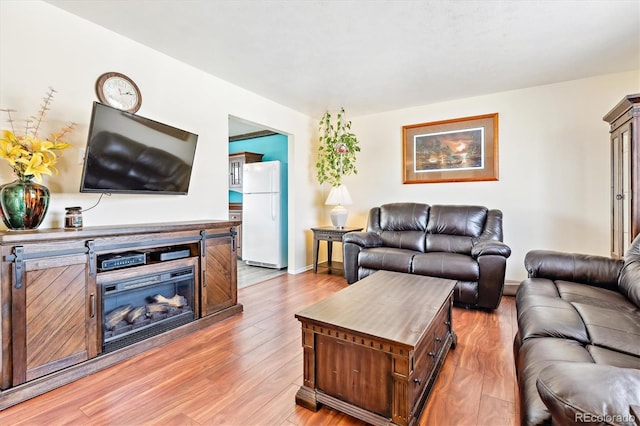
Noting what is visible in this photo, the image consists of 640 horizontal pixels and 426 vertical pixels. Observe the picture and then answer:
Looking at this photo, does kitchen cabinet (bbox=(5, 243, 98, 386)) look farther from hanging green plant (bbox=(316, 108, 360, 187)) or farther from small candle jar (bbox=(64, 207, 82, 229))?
hanging green plant (bbox=(316, 108, 360, 187))

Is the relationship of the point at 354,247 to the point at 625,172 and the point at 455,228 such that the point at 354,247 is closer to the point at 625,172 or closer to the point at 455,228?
the point at 455,228

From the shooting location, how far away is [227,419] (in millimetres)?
1487

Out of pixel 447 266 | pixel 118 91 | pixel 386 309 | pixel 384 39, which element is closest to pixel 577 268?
pixel 447 266

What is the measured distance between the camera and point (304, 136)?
4750mm

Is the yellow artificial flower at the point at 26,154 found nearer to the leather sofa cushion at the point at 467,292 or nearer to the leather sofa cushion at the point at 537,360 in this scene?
the leather sofa cushion at the point at 537,360

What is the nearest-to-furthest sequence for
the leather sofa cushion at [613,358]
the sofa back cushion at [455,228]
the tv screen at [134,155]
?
the leather sofa cushion at [613,358] < the tv screen at [134,155] < the sofa back cushion at [455,228]

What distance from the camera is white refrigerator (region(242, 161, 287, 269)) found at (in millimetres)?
4746

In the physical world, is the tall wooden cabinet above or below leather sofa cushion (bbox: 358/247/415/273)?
above

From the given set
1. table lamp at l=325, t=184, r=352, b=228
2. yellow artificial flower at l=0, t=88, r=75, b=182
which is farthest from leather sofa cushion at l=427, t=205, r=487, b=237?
yellow artificial flower at l=0, t=88, r=75, b=182

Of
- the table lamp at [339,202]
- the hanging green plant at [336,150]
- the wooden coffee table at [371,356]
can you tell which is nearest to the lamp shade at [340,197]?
the table lamp at [339,202]

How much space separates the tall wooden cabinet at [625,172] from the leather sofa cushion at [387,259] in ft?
5.78

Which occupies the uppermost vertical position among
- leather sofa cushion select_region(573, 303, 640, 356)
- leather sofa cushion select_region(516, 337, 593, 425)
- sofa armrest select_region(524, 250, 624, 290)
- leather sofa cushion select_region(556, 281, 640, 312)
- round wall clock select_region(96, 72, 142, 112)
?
round wall clock select_region(96, 72, 142, 112)

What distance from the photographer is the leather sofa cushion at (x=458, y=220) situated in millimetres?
3533

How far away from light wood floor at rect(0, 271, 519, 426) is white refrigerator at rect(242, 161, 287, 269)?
7.33ft
